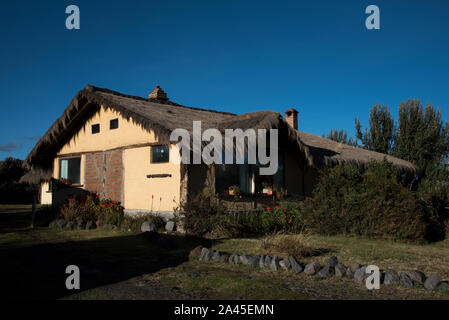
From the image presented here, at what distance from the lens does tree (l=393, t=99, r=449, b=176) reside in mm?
25656

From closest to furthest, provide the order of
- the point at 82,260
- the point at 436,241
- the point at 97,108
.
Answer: the point at 82,260 → the point at 436,241 → the point at 97,108

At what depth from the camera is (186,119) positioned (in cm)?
1443

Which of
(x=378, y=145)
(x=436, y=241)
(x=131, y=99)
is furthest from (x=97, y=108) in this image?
(x=378, y=145)

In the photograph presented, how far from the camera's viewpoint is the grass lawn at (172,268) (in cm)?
554

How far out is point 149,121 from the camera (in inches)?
493

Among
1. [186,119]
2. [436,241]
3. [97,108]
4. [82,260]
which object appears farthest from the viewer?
[97,108]

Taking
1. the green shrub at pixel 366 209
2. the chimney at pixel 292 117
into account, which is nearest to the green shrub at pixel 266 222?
the green shrub at pixel 366 209

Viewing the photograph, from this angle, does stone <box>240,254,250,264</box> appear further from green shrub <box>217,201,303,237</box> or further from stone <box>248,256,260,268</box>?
green shrub <box>217,201,303,237</box>

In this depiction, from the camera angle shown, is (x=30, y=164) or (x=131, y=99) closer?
(x=131, y=99)

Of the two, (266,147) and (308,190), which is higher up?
(266,147)

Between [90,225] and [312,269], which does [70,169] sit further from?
[312,269]
